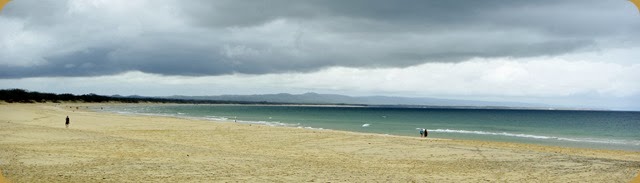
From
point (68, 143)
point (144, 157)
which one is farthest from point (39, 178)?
point (68, 143)

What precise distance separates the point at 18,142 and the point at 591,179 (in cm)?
2389

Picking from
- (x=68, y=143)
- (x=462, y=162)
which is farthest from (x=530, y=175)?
(x=68, y=143)

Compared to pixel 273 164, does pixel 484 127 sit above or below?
below

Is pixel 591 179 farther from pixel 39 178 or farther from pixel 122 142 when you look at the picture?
pixel 122 142

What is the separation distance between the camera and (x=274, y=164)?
55.0ft

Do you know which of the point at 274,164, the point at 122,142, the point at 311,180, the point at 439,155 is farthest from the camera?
the point at 122,142

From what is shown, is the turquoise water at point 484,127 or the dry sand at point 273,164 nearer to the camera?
the dry sand at point 273,164

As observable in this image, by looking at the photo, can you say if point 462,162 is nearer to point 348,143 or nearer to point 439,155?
point 439,155

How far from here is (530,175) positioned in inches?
618

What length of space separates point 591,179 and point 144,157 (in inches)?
618

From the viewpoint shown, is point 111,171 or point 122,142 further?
point 122,142

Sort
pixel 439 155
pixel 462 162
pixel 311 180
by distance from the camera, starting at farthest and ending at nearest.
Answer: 1. pixel 439 155
2. pixel 462 162
3. pixel 311 180

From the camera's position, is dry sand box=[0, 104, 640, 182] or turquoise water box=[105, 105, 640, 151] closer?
dry sand box=[0, 104, 640, 182]

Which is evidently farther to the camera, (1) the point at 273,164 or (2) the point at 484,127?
(2) the point at 484,127
